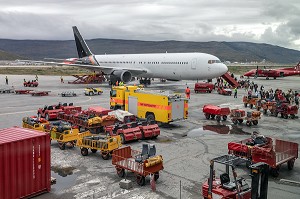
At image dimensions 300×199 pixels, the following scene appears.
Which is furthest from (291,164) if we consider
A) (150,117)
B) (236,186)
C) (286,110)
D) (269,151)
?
(286,110)

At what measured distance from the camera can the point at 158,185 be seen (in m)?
13.8

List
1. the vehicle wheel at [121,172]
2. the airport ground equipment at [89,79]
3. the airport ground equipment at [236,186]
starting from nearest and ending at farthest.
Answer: the airport ground equipment at [236,186]
the vehicle wheel at [121,172]
the airport ground equipment at [89,79]

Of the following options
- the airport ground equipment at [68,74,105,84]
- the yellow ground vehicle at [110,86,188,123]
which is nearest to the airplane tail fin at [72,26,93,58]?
the airport ground equipment at [68,74,105,84]

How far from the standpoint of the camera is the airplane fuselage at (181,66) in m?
46.4

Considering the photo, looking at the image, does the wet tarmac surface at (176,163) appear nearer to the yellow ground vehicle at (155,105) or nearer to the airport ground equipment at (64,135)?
the airport ground equipment at (64,135)

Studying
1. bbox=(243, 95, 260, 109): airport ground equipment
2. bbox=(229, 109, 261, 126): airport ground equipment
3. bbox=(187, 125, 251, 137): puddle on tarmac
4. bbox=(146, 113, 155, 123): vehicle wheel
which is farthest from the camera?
bbox=(243, 95, 260, 109): airport ground equipment

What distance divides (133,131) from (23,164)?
9.20 metres

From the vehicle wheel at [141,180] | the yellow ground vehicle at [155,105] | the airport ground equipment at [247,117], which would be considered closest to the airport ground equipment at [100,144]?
the vehicle wheel at [141,180]

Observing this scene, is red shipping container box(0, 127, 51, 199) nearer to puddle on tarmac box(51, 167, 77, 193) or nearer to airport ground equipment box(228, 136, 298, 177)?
puddle on tarmac box(51, 167, 77, 193)

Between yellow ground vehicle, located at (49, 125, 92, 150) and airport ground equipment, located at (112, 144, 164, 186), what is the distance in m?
4.76

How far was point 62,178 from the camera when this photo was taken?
14.4 m

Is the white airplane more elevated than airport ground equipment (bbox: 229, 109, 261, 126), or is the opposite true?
the white airplane

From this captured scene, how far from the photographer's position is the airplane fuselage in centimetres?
4644

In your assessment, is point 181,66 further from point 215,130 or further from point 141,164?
point 141,164
